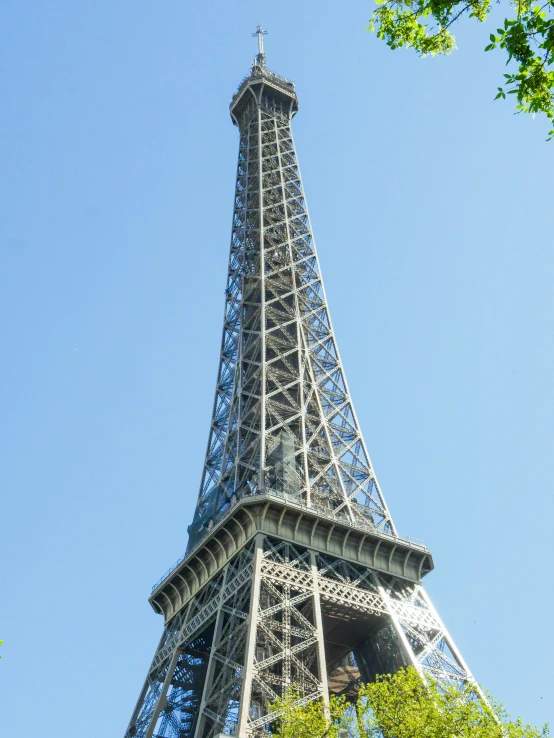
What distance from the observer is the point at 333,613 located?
38750mm

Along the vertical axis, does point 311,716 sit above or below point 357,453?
below

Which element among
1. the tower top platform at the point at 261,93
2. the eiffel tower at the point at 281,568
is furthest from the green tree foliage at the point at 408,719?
the tower top platform at the point at 261,93

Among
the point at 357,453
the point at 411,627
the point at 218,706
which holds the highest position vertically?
the point at 357,453

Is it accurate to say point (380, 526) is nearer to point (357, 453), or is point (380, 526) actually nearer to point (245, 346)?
point (357, 453)

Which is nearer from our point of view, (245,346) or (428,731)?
(428,731)

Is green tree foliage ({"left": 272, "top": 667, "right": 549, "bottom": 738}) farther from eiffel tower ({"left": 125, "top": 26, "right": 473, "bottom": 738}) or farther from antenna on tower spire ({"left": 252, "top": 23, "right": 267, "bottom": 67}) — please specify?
antenna on tower spire ({"left": 252, "top": 23, "right": 267, "bottom": 67})

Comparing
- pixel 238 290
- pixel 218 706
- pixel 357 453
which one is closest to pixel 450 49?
pixel 218 706

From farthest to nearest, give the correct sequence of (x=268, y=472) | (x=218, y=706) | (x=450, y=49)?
1. (x=268, y=472)
2. (x=218, y=706)
3. (x=450, y=49)

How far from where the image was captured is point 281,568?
3762 cm

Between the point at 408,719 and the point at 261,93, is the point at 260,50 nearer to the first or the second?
the point at 261,93

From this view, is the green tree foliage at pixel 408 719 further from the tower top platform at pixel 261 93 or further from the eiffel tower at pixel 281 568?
the tower top platform at pixel 261 93

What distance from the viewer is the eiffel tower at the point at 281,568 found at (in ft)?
113

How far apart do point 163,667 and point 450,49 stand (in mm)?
33164

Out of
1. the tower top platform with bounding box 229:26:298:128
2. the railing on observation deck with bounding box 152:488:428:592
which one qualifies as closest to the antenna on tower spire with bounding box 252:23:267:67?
the tower top platform with bounding box 229:26:298:128
